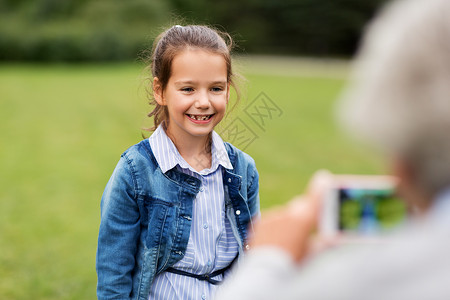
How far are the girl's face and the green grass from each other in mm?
401

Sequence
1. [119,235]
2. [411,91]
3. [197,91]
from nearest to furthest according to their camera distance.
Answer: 1. [411,91]
2. [119,235]
3. [197,91]

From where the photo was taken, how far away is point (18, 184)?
684 centimetres

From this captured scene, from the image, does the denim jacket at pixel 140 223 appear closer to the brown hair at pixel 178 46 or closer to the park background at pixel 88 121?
the brown hair at pixel 178 46

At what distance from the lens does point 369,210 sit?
119 centimetres

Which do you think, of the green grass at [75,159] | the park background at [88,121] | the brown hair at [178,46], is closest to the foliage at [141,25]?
the park background at [88,121]

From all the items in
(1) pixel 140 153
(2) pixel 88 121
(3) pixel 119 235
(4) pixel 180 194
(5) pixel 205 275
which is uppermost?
(2) pixel 88 121

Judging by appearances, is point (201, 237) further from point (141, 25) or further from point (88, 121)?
point (141, 25)

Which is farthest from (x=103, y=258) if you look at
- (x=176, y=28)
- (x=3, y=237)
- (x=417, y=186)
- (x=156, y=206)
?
(x=3, y=237)

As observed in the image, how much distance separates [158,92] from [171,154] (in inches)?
11.0

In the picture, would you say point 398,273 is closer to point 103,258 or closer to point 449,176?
point 449,176

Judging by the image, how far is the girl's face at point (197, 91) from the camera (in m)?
1.99

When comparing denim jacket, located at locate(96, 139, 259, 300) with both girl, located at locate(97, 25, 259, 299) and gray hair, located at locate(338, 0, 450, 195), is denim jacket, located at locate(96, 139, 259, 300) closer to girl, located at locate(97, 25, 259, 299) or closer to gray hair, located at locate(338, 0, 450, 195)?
girl, located at locate(97, 25, 259, 299)

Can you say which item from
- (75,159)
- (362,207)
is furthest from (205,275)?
(75,159)

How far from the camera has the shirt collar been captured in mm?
1952
